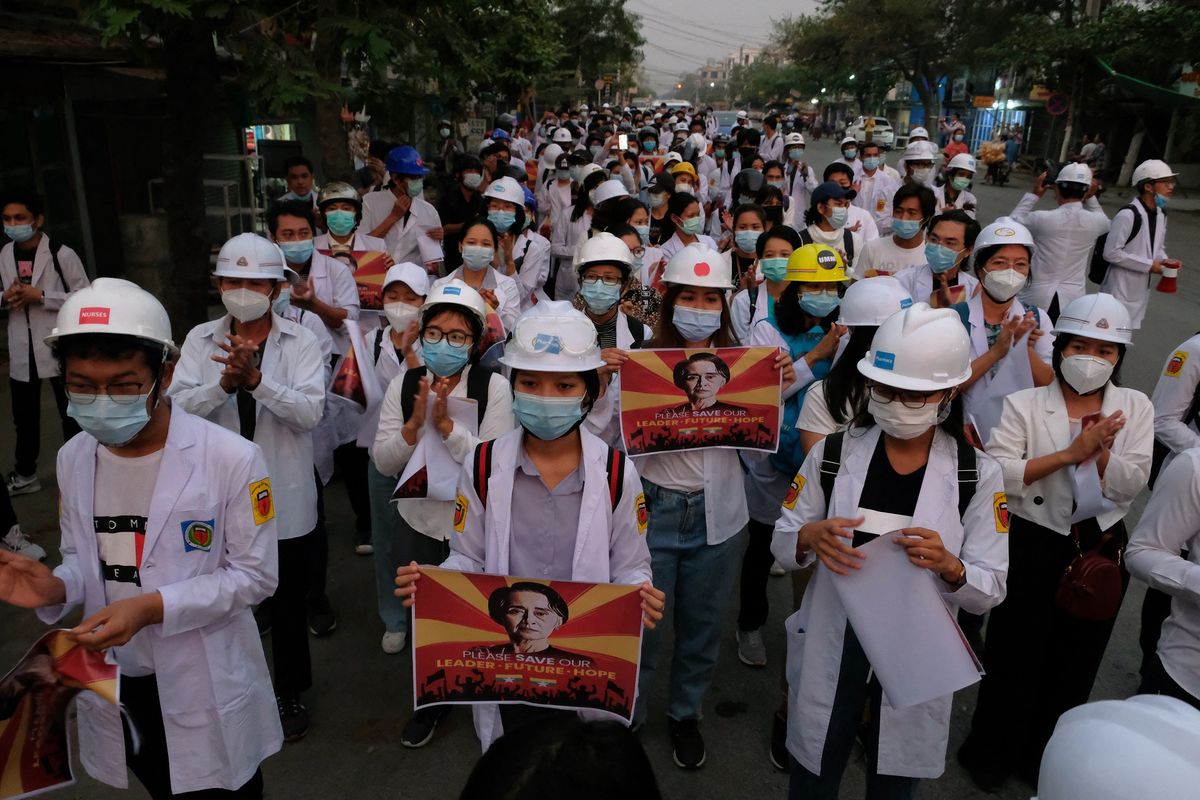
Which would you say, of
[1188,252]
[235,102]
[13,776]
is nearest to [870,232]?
[13,776]

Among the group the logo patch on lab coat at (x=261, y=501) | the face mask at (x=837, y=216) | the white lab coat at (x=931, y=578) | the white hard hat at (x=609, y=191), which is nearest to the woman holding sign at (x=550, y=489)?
the logo patch on lab coat at (x=261, y=501)

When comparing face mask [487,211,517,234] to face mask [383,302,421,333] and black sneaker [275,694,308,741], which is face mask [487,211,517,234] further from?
black sneaker [275,694,308,741]

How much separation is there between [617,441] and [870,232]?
4677mm

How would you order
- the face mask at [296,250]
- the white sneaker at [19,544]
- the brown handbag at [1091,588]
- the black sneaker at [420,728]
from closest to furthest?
the brown handbag at [1091,588], the black sneaker at [420,728], the face mask at [296,250], the white sneaker at [19,544]

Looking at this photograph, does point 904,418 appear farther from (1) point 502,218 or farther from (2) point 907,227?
(1) point 502,218

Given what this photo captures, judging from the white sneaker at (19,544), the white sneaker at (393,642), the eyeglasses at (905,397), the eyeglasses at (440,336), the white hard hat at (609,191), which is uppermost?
the white hard hat at (609,191)

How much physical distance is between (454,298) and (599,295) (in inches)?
35.1

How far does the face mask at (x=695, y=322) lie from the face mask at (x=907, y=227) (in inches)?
113

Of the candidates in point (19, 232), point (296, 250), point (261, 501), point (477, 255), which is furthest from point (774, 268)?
point (19, 232)

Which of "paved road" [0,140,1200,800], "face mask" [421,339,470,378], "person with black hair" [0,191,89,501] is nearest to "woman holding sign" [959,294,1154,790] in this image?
"paved road" [0,140,1200,800]

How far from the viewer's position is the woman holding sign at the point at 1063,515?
3193 mm

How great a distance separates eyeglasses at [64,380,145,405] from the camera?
223 cm

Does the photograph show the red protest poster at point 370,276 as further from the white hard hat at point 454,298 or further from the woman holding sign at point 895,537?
the woman holding sign at point 895,537

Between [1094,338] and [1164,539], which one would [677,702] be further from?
[1094,338]
